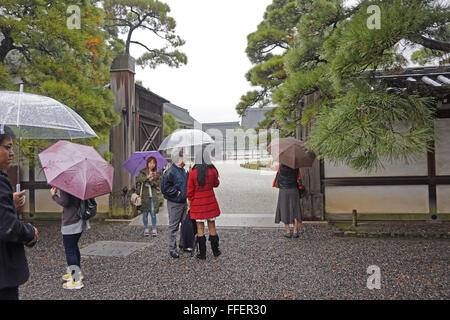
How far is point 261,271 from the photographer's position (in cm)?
387

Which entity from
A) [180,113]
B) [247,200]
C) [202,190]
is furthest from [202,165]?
[180,113]

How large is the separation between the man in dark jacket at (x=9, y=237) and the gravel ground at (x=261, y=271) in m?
1.34

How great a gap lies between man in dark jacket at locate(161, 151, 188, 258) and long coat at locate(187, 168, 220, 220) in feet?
0.82

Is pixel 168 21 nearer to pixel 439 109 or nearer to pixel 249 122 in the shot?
pixel 439 109

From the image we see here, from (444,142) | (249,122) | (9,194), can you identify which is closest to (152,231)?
(9,194)

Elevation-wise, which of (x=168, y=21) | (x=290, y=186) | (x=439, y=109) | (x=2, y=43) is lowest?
(x=290, y=186)

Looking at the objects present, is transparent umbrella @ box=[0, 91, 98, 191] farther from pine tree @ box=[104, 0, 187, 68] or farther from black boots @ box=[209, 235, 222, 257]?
pine tree @ box=[104, 0, 187, 68]

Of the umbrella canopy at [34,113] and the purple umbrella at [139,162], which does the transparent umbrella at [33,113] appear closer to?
the umbrella canopy at [34,113]

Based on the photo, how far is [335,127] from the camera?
9.11 ft

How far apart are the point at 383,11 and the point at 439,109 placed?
4380 millimetres

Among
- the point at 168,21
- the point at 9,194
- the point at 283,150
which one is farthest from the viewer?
the point at 168,21

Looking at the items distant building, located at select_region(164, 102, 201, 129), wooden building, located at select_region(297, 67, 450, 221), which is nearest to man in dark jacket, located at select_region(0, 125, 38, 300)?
wooden building, located at select_region(297, 67, 450, 221)

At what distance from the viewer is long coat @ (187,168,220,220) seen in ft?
13.6

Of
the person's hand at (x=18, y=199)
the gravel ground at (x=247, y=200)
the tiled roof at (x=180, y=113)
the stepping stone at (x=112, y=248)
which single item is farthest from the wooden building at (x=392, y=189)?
the tiled roof at (x=180, y=113)
